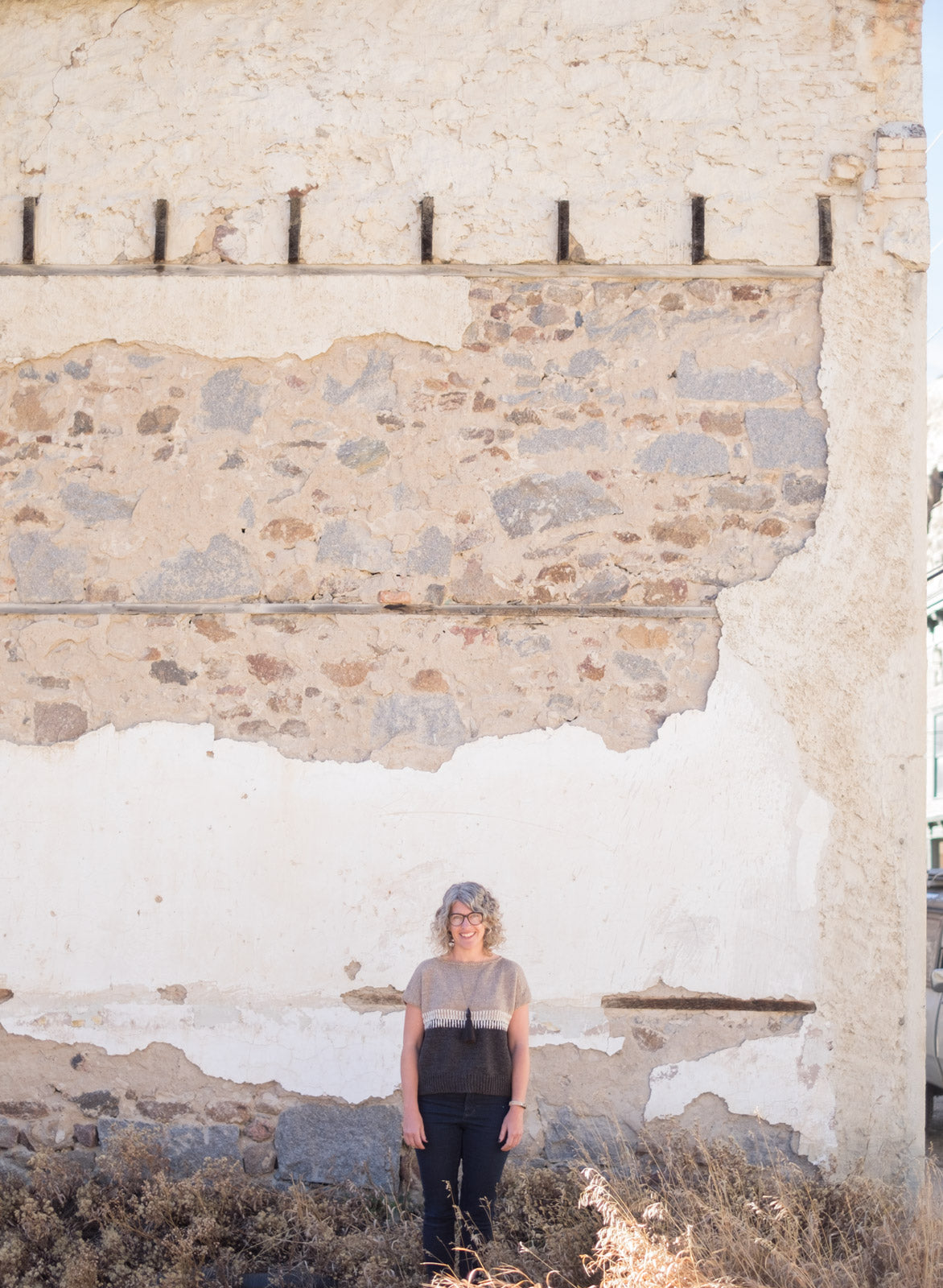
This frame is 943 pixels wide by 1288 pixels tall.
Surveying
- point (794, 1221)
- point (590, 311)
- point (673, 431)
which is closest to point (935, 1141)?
point (794, 1221)

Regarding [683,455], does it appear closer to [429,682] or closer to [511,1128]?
[429,682]

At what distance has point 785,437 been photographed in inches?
189

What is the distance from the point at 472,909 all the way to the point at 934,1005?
4.00 metres

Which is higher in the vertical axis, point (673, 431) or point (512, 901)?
point (673, 431)

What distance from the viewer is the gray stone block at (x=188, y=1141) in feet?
14.7

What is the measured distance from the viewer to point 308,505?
485 cm

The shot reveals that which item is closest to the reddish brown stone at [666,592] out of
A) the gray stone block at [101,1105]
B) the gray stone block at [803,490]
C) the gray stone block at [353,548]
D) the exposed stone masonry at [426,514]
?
the exposed stone masonry at [426,514]

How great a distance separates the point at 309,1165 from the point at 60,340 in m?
3.62

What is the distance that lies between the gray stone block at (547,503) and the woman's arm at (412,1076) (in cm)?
215

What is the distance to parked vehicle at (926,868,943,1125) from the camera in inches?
241

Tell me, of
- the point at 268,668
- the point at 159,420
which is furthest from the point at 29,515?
the point at 268,668

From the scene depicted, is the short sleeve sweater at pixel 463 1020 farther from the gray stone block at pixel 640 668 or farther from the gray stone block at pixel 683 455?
the gray stone block at pixel 683 455

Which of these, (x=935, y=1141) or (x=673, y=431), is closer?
(x=673, y=431)

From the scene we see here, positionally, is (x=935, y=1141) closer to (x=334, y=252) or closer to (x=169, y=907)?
(x=169, y=907)
